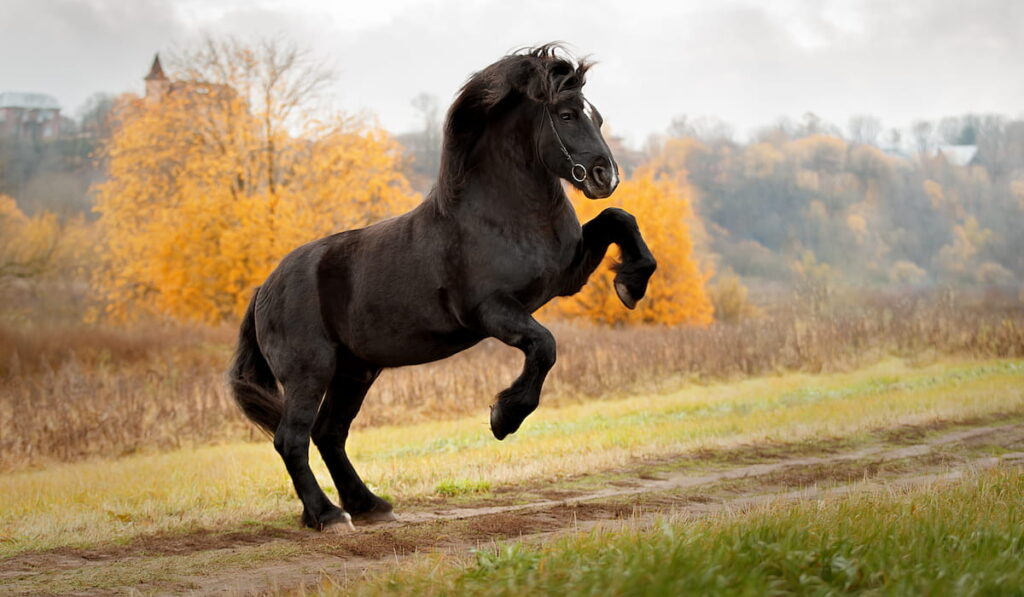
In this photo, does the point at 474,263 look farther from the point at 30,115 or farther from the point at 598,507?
the point at 30,115

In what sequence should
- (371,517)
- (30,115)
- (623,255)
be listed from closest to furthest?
(623,255) < (371,517) < (30,115)

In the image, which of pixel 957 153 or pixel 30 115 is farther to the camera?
pixel 30 115

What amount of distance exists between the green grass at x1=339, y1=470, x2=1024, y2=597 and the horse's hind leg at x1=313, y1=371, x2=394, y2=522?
2932 millimetres

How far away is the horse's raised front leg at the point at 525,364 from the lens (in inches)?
235

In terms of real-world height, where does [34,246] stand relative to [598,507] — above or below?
above

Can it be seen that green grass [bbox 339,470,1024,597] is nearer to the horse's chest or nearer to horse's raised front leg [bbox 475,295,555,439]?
horse's raised front leg [bbox 475,295,555,439]

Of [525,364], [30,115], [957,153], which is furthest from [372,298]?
[30,115]

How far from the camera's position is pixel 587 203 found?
101 feet

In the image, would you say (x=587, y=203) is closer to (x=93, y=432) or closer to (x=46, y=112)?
(x=93, y=432)

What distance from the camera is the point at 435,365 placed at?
2020 cm

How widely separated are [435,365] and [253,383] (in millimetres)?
12064

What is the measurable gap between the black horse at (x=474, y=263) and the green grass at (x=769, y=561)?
1.64m

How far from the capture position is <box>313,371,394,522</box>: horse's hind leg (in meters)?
7.79

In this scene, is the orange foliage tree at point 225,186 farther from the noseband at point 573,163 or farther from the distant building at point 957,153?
the distant building at point 957,153
